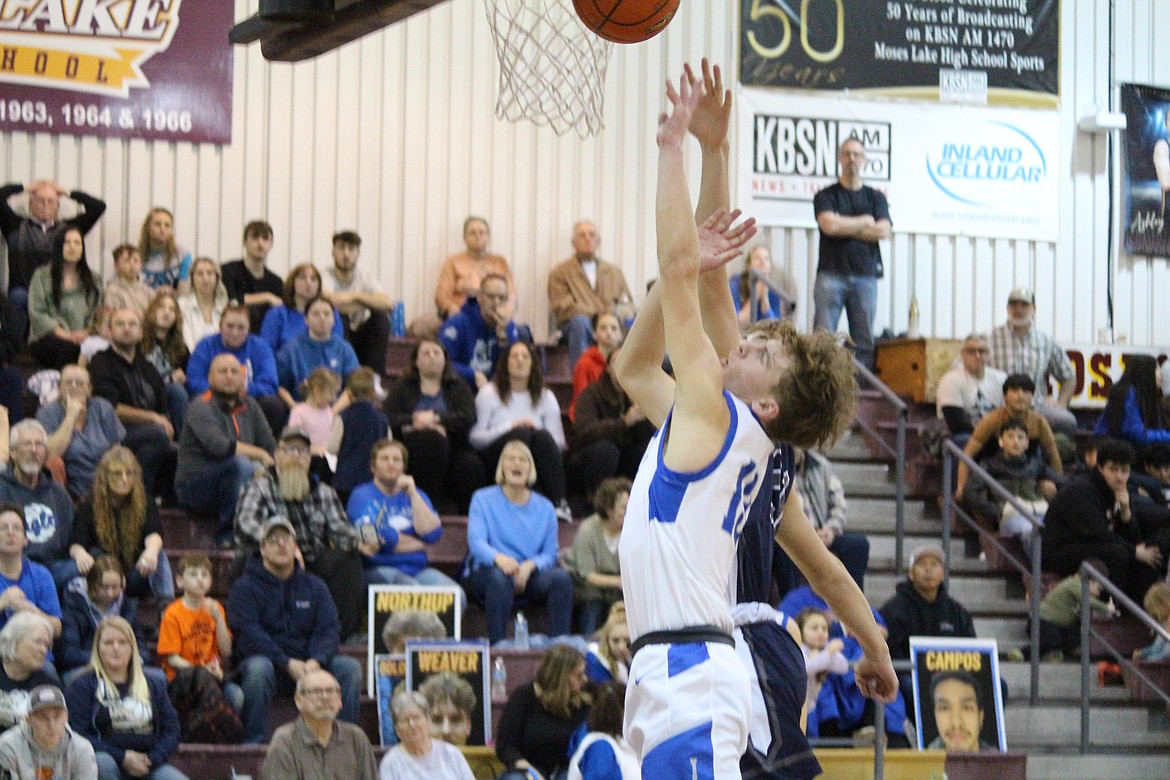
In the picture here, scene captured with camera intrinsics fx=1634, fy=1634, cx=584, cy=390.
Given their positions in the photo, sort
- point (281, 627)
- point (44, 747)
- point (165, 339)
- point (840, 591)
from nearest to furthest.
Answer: point (840, 591), point (44, 747), point (281, 627), point (165, 339)

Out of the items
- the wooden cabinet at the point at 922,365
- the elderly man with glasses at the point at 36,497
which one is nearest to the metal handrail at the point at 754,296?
the wooden cabinet at the point at 922,365

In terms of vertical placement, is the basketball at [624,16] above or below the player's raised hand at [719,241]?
above

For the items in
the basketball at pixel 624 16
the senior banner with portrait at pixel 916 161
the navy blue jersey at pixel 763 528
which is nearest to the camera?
the navy blue jersey at pixel 763 528

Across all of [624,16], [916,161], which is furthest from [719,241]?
[916,161]

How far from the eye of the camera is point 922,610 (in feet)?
35.2

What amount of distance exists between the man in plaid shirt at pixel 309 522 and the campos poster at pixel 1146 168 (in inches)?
382

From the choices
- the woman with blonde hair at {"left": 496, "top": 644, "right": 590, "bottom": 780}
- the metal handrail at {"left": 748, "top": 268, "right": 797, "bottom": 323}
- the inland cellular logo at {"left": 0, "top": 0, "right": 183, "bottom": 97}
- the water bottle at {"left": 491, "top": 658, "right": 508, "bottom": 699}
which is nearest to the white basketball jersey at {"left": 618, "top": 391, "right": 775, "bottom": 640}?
the woman with blonde hair at {"left": 496, "top": 644, "right": 590, "bottom": 780}

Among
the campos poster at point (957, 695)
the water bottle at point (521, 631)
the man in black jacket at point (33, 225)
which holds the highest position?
the man in black jacket at point (33, 225)

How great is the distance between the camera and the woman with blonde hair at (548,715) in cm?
875

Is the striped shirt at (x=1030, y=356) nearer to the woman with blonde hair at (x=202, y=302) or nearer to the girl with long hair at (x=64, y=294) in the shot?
the woman with blonde hair at (x=202, y=302)

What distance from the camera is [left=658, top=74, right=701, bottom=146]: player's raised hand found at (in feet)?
14.0

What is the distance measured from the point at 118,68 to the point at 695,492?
37.7 ft

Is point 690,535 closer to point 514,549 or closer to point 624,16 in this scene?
point 624,16

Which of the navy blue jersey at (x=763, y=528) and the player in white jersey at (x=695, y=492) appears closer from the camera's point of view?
the player in white jersey at (x=695, y=492)
